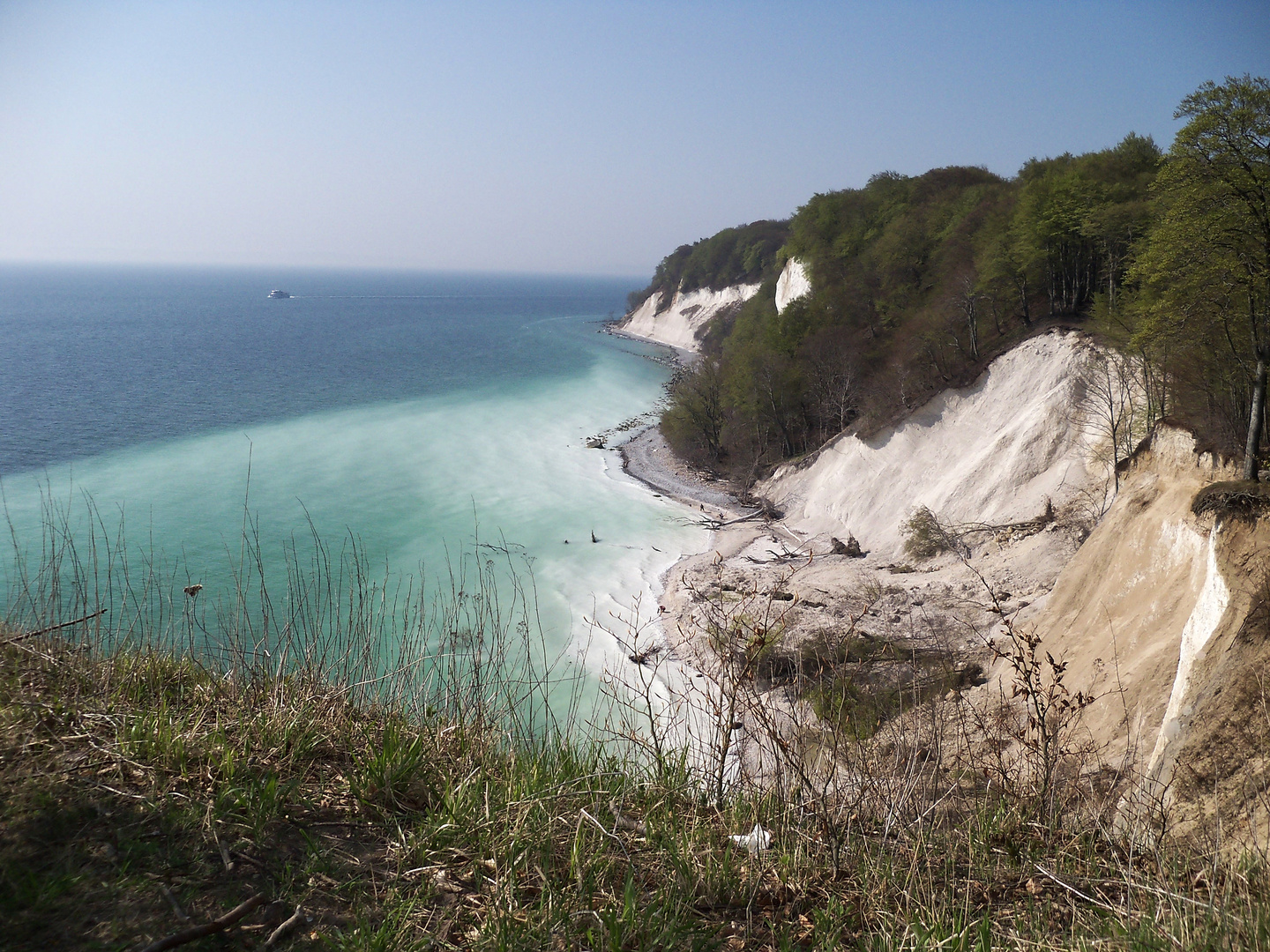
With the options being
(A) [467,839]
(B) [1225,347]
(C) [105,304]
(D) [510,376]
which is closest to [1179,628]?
(B) [1225,347]

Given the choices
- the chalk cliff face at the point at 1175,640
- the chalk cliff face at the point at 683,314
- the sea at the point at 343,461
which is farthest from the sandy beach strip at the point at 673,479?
the chalk cliff face at the point at 683,314

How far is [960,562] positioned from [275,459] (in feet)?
107

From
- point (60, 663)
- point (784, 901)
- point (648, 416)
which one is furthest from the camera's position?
point (648, 416)

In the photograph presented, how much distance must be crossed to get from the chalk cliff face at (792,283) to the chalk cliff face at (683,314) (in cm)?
2549

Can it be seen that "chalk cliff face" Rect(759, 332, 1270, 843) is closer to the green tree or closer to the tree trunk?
the tree trunk

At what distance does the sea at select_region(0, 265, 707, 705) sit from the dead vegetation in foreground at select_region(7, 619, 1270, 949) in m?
1.58

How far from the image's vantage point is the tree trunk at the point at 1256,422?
10391mm

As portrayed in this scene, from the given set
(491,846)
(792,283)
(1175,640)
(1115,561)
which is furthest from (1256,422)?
(792,283)

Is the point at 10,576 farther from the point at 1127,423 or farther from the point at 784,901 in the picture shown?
the point at 1127,423

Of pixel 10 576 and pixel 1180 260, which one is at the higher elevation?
pixel 1180 260

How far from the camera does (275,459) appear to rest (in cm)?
3556

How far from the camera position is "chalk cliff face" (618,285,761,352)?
84.6 m

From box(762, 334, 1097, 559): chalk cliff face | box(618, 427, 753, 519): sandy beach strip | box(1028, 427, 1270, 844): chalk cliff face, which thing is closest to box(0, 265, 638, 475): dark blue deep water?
box(618, 427, 753, 519): sandy beach strip

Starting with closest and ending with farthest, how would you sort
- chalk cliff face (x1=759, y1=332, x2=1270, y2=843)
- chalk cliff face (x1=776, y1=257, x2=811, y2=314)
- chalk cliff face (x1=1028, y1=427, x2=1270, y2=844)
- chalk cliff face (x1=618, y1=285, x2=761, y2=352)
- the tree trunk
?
chalk cliff face (x1=1028, y1=427, x2=1270, y2=844) → chalk cliff face (x1=759, y1=332, x2=1270, y2=843) → the tree trunk → chalk cliff face (x1=776, y1=257, x2=811, y2=314) → chalk cliff face (x1=618, y1=285, x2=761, y2=352)
